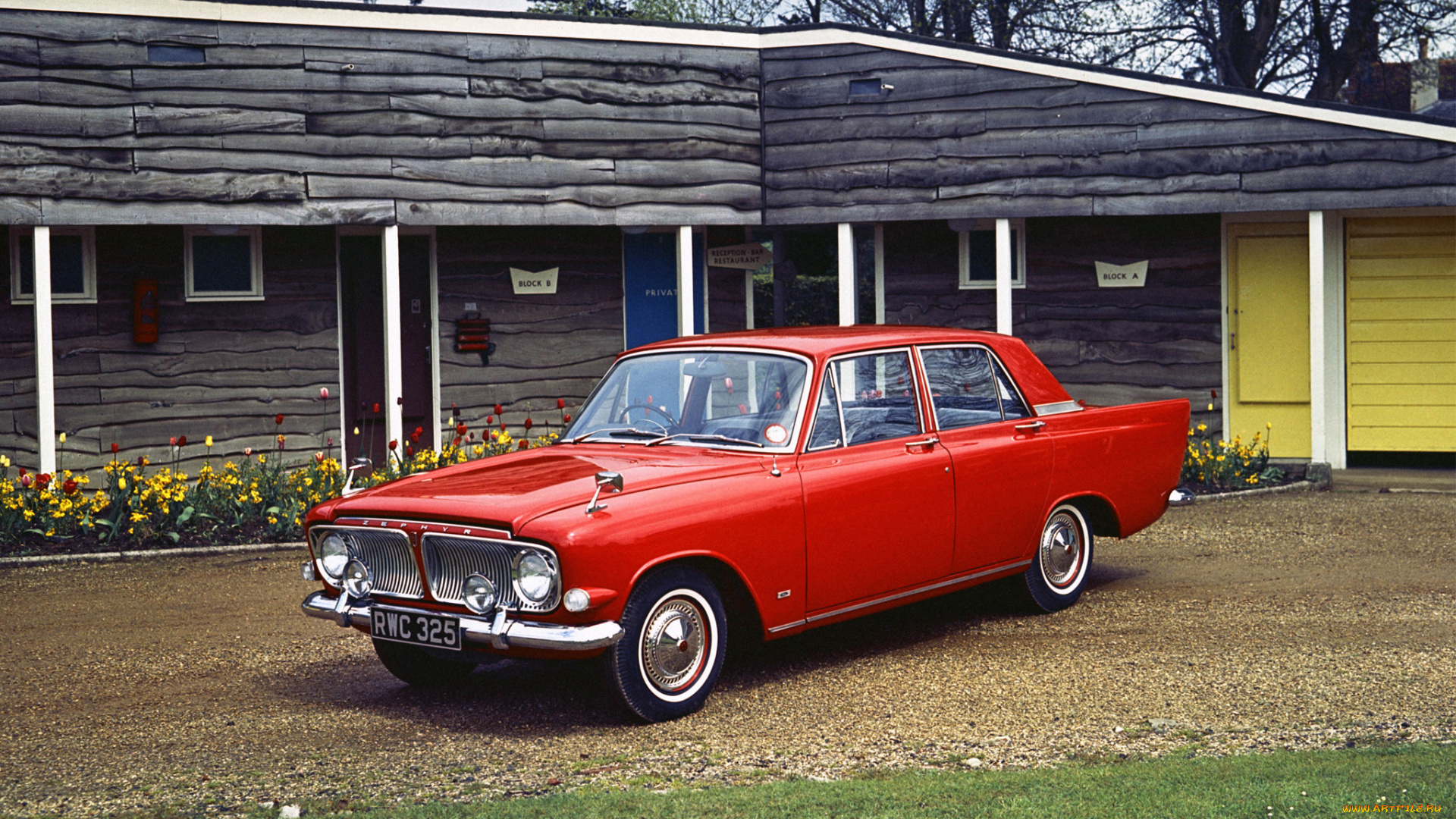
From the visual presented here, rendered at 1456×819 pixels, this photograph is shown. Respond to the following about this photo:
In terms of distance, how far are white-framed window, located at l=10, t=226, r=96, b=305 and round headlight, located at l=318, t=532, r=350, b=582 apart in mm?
8051

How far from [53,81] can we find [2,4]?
0.70 m

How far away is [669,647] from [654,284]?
1007 cm

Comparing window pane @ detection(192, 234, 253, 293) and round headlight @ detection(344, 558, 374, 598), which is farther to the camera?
window pane @ detection(192, 234, 253, 293)

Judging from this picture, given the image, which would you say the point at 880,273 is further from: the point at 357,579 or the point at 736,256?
the point at 357,579

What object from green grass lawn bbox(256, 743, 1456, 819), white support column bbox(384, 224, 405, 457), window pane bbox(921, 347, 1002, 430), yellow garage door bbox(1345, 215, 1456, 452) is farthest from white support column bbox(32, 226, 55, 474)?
yellow garage door bbox(1345, 215, 1456, 452)

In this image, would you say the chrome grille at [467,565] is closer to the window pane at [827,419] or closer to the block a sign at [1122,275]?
the window pane at [827,419]

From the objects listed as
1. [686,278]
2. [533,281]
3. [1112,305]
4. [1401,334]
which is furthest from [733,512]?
[1401,334]

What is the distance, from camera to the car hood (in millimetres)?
5379

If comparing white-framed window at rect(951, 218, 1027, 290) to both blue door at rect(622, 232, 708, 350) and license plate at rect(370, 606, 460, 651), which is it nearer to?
blue door at rect(622, 232, 708, 350)

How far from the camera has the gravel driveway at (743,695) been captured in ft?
16.5

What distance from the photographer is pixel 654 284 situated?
15320mm

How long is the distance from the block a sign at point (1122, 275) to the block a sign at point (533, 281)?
221 inches

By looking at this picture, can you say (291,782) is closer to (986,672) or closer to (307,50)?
(986,672)

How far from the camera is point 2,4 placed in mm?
11516
